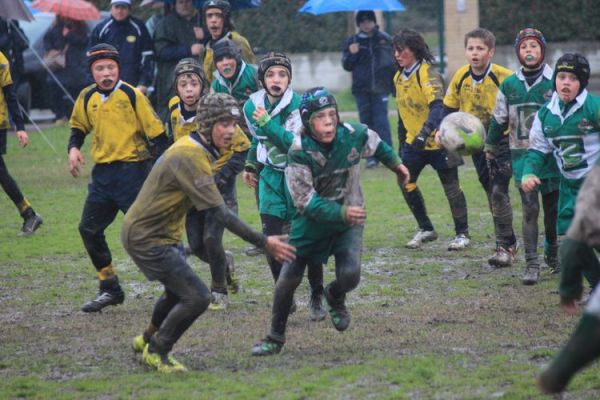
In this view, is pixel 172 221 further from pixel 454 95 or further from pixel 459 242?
pixel 459 242

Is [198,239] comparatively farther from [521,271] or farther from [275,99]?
[521,271]

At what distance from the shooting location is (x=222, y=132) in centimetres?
685

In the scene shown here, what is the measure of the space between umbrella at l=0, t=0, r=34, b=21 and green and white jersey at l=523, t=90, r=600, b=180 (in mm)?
9208

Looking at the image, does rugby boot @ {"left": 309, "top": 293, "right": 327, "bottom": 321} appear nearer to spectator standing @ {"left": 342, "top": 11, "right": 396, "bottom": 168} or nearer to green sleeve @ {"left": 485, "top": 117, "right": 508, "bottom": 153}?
Answer: green sleeve @ {"left": 485, "top": 117, "right": 508, "bottom": 153}

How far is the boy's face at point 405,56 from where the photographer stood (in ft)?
35.3

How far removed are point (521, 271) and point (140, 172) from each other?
3.33 metres

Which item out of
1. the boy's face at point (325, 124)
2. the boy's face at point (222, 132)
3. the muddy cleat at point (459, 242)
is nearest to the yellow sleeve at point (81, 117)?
the boy's face at point (222, 132)

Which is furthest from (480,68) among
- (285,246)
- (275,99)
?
(285,246)

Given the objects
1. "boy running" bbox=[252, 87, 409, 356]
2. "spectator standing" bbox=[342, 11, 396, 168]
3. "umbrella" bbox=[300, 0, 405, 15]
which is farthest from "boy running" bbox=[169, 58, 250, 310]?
"spectator standing" bbox=[342, 11, 396, 168]

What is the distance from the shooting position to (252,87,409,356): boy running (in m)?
6.96

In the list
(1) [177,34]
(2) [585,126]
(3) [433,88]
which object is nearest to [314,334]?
(2) [585,126]

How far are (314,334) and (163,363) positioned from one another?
1241mm

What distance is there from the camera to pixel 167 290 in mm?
7035

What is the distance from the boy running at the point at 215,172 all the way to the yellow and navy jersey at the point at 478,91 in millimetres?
2036
